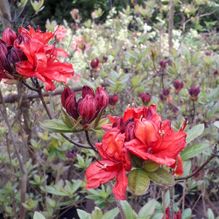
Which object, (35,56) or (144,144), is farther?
(35,56)

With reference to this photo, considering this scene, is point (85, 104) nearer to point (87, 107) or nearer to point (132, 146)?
point (87, 107)

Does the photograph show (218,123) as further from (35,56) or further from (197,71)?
(197,71)

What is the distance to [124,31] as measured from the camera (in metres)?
4.36

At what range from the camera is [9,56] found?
90 cm

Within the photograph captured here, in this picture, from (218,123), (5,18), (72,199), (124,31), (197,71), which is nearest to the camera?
(218,123)

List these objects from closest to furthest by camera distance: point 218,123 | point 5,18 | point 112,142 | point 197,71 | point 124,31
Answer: point 112,142, point 218,123, point 5,18, point 197,71, point 124,31

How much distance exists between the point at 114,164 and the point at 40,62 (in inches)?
11.2

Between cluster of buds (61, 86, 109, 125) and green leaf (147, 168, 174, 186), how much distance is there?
0.53 feet

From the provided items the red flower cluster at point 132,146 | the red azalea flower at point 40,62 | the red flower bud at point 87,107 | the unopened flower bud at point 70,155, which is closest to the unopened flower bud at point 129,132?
the red flower cluster at point 132,146

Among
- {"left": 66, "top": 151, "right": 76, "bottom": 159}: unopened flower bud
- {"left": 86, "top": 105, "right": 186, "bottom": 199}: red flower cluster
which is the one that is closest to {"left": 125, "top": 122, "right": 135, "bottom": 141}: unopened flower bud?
{"left": 86, "top": 105, "right": 186, "bottom": 199}: red flower cluster

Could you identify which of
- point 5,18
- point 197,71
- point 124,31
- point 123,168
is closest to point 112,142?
point 123,168

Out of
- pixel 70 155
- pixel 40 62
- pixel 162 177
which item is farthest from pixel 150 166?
pixel 70 155

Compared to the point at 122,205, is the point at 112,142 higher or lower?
higher

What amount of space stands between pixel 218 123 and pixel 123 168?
0.26 m
